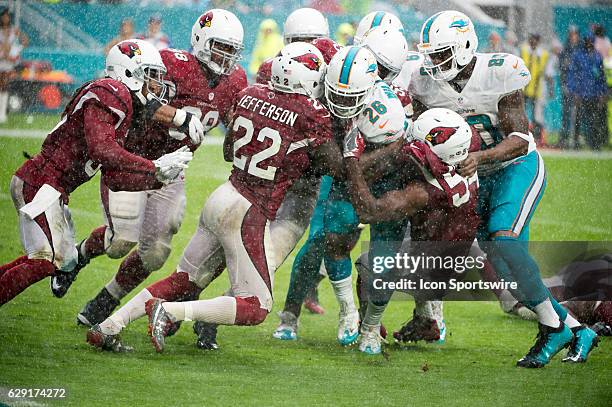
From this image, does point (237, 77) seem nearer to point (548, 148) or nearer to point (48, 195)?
point (48, 195)

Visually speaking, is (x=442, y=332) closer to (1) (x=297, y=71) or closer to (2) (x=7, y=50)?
(1) (x=297, y=71)

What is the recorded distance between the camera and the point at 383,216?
4598mm

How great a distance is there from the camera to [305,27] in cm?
559

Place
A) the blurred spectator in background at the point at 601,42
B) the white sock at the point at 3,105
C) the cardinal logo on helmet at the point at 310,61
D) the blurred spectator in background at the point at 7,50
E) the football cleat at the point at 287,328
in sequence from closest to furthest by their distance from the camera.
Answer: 1. the cardinal logo on helmet at the point at 310,61
2. the football cleat at the point at 287,328
3. the blurred spectator in background at the point at 7,50
4. the white sock at the point at 3,105
5. the blurred spectator in background at the point at 601,42

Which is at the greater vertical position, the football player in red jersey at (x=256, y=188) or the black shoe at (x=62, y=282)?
the football player in red jersey at (x=256, y=188)

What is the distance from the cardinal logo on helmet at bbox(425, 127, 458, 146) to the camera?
180 inches

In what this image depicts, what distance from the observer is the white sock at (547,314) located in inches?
184

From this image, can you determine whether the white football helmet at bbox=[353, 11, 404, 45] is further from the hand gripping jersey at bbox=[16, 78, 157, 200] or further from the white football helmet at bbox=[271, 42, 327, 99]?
the hand gripping jersey at bbox=[16, 78, 157, 200]

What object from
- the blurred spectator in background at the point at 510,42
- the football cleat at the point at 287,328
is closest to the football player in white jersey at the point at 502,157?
the football cleat at the point at 287,328

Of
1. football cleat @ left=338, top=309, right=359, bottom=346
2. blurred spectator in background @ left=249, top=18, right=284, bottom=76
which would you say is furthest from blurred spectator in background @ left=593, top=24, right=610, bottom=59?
football cleat @ left=338, top=309, right=359, bottom=346

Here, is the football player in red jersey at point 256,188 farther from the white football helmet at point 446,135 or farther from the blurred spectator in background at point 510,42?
the blurred spectator in background at point 510,42

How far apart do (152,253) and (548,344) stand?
196 centimetres

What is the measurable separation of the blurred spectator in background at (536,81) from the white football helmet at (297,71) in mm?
7467

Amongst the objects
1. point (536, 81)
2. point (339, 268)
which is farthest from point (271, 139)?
point (536, 81)
